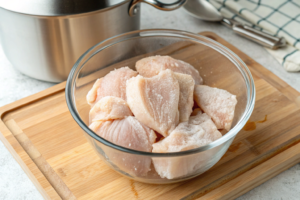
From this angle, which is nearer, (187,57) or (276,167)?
(276,167)

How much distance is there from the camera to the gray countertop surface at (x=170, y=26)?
110 centimetres

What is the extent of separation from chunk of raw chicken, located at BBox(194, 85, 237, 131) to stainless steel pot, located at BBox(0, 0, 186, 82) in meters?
0.41

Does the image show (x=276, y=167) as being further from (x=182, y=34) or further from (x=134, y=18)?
(x=134, y=18)

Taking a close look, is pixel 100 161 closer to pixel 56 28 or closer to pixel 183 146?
pixel 183 146

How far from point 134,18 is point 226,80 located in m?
0.48

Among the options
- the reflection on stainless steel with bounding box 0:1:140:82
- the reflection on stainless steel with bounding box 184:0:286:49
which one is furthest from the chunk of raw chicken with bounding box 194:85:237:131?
the reflection on stainless steel with bounding box 184:0:286:49

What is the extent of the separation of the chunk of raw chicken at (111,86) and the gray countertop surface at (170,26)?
0.38 m

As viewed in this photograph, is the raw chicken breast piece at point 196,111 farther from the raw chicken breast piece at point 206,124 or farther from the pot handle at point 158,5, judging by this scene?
the pot handle at point 158,5

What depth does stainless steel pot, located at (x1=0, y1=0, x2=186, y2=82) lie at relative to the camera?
1.20 m

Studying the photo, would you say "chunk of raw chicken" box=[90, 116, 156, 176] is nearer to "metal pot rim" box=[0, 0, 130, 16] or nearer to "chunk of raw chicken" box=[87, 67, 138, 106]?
"chunk of raw chicken" box=[87, 67, 138, 106]

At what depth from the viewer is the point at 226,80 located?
4.18 ft

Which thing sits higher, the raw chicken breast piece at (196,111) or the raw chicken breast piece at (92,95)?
the raw chicken breast piece at (92,95)

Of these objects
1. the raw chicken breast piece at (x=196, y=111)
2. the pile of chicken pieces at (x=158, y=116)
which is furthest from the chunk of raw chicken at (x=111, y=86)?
the raw chicken breast piece at (x=196, y=111)

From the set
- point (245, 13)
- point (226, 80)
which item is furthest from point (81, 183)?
point (245, 13)
